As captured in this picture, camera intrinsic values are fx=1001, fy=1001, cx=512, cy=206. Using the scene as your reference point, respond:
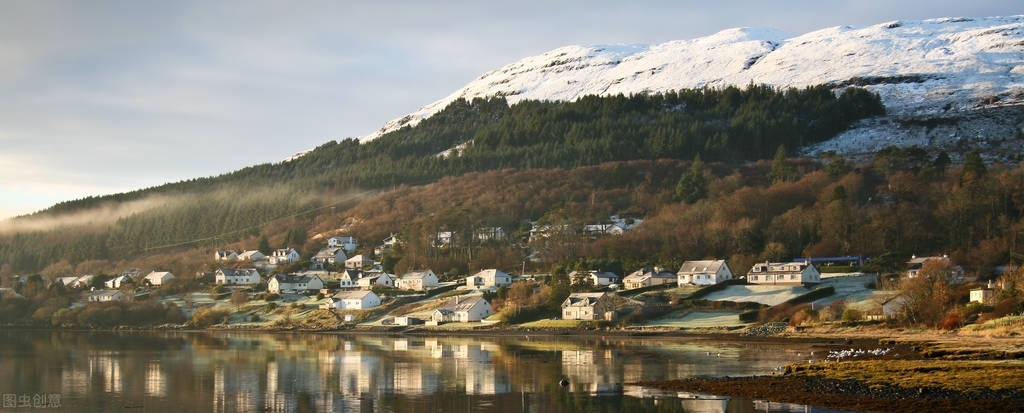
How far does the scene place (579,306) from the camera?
262ft

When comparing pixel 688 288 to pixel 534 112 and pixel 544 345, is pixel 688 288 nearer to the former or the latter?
pixel 544 345

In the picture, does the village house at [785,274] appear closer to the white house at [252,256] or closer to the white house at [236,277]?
the white house at [236,277]

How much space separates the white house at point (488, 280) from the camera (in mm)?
96812

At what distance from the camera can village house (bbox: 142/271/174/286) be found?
11994 centimetres

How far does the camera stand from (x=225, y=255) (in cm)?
13900

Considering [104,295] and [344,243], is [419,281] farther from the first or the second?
[104,295]

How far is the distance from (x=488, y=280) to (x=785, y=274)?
28867mm

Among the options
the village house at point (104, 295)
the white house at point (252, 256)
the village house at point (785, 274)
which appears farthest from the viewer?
the white house at point (252, 256)

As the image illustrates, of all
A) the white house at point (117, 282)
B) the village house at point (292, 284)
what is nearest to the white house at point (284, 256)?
the village house at point (292, 284)

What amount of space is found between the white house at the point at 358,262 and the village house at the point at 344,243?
32.2 ft

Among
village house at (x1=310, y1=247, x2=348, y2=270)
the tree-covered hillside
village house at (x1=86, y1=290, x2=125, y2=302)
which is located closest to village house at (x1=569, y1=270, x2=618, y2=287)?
village house at (x1=310, y1=247, x2=348, y2=270)

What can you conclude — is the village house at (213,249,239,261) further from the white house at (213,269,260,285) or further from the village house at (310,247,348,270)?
the white house at (213,269,260,285)

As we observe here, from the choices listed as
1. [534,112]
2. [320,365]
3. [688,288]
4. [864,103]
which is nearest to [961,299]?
[688,288]

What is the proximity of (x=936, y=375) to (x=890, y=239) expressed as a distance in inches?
2276
